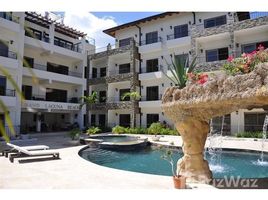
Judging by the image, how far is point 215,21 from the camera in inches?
999

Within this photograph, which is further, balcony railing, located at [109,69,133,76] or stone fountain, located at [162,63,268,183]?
balcony railing, located at [109,69,133,76]

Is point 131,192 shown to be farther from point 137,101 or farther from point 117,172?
point 137,101

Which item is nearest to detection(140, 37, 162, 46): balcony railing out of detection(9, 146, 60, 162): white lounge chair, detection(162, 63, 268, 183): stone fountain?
detection(9, 146, 60, 162): white lounge chair

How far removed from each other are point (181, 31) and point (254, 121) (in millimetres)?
12265

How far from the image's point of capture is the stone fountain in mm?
5578

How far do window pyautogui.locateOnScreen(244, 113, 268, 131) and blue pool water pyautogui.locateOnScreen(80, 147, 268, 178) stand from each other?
910cm

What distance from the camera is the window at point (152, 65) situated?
2931cm

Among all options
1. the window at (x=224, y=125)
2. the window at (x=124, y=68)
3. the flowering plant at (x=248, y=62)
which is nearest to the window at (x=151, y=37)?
the window at (x=124, y=68)

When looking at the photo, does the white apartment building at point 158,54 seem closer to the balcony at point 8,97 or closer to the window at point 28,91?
the window at point 28,91

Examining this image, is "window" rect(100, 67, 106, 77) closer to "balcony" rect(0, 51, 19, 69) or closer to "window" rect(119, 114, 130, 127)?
"window" rect(119, 114, 130, 127)

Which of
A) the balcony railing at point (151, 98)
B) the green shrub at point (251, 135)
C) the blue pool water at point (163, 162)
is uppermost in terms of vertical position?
the balcony railing at point (151, 98)

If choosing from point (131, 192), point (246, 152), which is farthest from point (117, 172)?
point (246, 152)

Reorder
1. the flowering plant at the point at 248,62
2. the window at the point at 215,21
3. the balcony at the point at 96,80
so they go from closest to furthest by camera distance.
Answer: the flowering plant at the point at 248,62
the window at the point at 215,21
the balcony at the point at 96,80

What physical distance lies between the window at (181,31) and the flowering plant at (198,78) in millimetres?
21226
